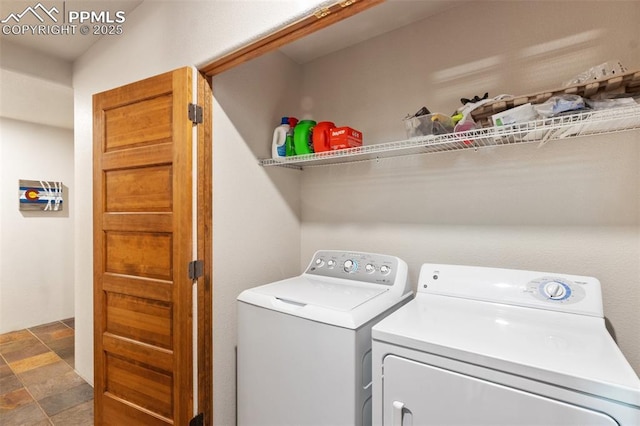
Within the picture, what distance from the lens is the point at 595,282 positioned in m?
1.25

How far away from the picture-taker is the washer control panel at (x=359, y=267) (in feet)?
5.49

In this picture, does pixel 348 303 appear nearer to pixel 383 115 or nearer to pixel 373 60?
pixel 383 115

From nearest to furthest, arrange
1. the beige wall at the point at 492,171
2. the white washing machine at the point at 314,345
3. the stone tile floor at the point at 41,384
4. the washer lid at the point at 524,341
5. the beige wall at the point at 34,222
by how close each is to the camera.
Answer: the washer lid at the point at 524,341 → the white washing machine at the point at 314,345 → the beige wall at the point at 492,171 → the stone tile floor at the point at 41,384 → the beige wall at the point at 34,222

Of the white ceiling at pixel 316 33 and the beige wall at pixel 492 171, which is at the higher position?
the white ceiling at pixel 316 33

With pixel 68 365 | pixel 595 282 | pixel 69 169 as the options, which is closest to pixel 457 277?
pixel 595 282

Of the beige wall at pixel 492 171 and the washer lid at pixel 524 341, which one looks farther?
the beige wall at pixel 492 171

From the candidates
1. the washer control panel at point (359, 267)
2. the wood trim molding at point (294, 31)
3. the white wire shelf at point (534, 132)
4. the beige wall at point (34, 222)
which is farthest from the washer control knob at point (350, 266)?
the beige wall at point (34, 222)

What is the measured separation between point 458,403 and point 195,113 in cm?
165

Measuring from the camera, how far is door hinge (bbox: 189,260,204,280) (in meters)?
1.55

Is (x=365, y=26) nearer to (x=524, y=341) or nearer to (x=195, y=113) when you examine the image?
(x=195, y=113)

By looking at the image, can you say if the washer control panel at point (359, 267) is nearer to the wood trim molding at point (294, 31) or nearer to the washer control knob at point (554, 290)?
the washer control knob at point (554, 290)

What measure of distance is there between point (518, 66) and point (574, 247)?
3.08ft

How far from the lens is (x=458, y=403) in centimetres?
96

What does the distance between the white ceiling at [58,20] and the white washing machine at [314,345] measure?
79.6 inches
